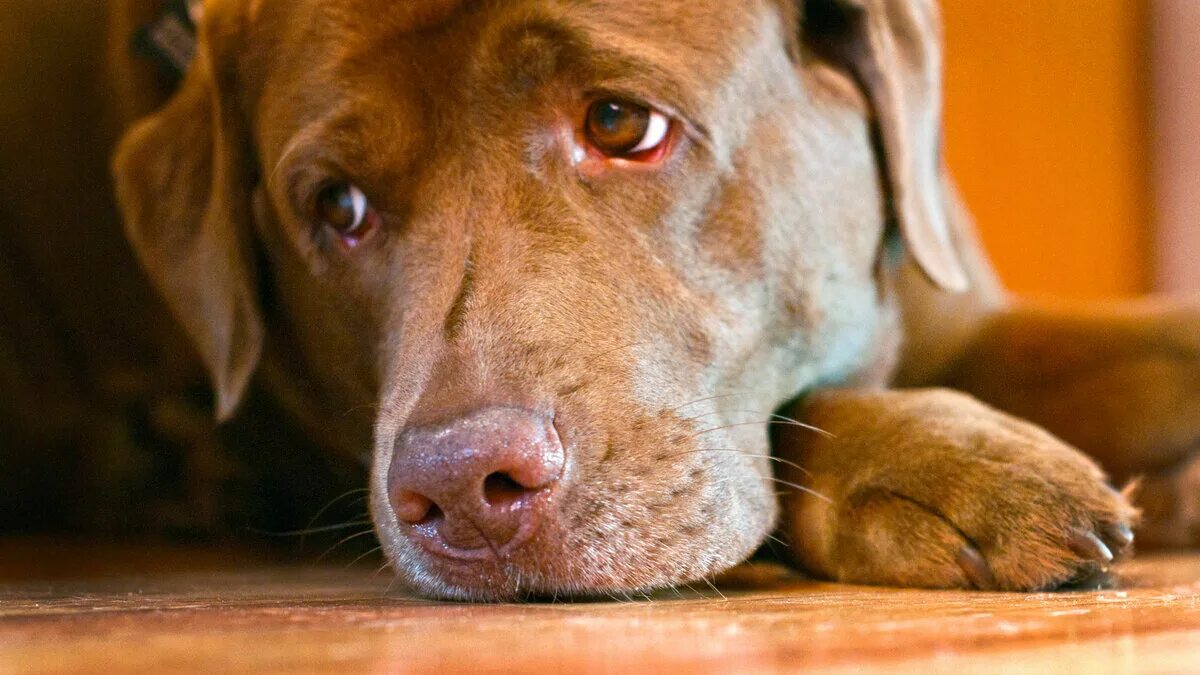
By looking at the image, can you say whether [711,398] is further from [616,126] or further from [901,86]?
[901,86]

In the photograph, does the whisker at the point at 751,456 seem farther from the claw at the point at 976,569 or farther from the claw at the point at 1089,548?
the claw at the point at 1089,548

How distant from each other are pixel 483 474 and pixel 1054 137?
5.34 meters

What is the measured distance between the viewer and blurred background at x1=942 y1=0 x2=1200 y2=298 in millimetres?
5875

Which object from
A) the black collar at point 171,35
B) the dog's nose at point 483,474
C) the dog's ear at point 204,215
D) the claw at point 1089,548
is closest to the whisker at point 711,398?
the dog's nose at point 483,474

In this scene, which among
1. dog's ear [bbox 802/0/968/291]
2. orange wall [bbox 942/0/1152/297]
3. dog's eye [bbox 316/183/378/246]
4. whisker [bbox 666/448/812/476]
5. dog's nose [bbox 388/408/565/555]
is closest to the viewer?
dog's nose [bbox 388/408/565/555]

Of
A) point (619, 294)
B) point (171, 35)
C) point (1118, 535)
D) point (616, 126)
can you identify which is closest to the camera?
point (1118, 535)

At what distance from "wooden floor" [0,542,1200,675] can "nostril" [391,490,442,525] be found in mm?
96

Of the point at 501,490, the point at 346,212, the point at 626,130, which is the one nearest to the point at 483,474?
the point at 501,490

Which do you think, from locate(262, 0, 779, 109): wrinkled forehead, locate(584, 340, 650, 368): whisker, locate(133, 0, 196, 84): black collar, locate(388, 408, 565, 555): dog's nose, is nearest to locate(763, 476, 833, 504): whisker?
locate(584, 340, 650, 368): whisker

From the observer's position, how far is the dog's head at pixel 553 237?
1.46 m

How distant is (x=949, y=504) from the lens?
153 cm

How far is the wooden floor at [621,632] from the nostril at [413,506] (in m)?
0.10

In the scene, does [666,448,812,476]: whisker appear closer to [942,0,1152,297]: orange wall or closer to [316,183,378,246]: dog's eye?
[316,183,378,246]: dog's eye

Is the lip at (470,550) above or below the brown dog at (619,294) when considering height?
below
